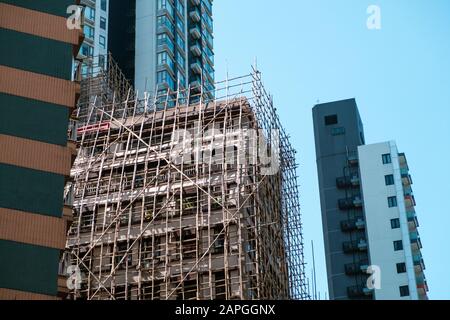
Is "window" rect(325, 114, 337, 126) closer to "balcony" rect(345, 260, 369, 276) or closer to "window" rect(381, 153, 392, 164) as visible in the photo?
"window" rect(381, 153, 392, 164)

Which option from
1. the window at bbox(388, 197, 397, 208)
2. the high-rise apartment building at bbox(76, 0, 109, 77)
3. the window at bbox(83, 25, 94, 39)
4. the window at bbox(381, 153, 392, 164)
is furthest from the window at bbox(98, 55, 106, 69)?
the window at bbox(388, 197, 397, 208)

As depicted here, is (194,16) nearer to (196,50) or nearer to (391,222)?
(196,50)

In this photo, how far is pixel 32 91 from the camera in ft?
118

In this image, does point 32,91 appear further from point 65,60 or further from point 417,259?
point 417,259

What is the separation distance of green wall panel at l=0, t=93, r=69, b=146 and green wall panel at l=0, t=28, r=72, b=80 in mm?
1637

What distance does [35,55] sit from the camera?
37.0 meters

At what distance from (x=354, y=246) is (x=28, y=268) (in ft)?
209

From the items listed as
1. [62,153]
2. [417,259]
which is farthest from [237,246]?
[417,259]

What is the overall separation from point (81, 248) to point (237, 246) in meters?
8.86

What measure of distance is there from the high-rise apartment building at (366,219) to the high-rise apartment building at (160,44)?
1800 cm

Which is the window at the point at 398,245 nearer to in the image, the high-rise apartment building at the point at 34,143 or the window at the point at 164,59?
the window at the point at 164,59

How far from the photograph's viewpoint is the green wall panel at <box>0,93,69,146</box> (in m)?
35.1

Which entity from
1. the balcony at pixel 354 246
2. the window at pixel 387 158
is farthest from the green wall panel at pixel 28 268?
the window at pixel 387 158

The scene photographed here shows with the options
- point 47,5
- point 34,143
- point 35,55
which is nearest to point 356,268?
point 47,5
